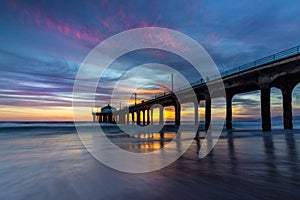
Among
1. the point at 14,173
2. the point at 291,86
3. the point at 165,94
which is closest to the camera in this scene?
the point at 14,173

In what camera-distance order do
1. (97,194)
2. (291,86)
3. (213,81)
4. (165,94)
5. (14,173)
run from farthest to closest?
(165,94) < (213,81) < (291,86) < (14,173) < (97,194)

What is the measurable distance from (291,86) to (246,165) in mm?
27290

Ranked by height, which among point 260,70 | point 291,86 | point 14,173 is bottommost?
point 14,173

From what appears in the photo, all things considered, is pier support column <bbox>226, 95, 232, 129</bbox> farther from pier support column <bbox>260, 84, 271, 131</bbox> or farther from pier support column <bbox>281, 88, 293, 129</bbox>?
pier support column <bbox>260, 84, 271, 131</bbox>

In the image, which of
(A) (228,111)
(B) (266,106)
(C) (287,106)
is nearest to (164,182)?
(B) (266,106)

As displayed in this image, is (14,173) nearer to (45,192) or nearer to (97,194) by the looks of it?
(45,192)

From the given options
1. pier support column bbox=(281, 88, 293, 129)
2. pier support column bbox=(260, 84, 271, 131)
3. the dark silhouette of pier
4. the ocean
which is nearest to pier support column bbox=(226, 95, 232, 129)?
the dark silhouette of pier

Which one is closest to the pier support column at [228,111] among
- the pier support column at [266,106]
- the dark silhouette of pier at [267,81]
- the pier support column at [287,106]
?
the dark silhouette of pier at [267,81]

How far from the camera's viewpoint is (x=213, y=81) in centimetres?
3622

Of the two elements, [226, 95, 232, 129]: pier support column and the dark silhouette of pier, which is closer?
the dark silhouette of pier

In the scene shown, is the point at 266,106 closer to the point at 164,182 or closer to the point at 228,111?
the point at 228,111

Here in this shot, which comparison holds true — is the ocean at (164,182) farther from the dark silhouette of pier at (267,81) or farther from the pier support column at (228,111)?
the pier support column at (228,111)

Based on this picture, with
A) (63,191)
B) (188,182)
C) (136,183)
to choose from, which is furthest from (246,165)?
(63,191)

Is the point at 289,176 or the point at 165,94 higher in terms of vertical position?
the point at 165,94
